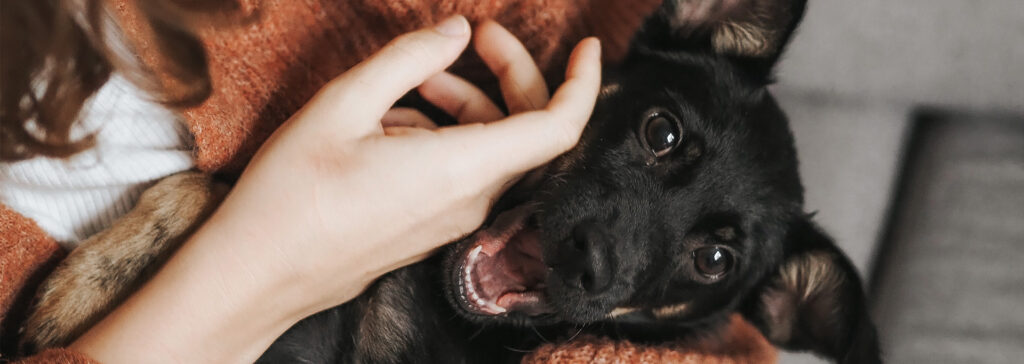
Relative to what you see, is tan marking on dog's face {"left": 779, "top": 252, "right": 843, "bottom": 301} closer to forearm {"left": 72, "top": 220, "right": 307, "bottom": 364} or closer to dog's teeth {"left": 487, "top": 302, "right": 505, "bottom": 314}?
dog's teeth {"left": 487, "top": 302, "right": 505, "bottom": 314}

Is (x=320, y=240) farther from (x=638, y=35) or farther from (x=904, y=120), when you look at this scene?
(x=904, y=120)

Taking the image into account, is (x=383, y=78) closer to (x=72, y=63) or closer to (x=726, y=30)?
(x=72, y=63)

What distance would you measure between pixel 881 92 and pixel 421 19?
70.7 inches

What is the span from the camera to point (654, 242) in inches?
67.0

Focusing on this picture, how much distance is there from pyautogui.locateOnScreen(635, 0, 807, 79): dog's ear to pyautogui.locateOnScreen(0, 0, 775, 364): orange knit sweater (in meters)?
0.07

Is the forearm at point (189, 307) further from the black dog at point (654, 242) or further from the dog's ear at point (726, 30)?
the dog's ear at point (726, 30)

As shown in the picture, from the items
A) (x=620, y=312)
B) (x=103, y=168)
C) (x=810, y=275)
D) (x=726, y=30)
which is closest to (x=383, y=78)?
(x=103, y=168)

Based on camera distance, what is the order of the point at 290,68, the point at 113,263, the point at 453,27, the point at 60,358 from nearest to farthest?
the point at 60,358, the point at 453,27, the point at 113,263, the point at 290,68

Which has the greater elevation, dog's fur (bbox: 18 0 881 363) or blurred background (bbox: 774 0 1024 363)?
dog's fur (bbox: 18 0 881 363)

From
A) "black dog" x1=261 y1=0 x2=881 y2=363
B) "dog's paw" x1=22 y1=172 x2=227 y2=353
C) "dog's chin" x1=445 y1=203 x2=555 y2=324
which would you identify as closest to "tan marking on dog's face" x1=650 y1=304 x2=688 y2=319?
"black dog" x1=261 y1=0 x2=881 y2=363

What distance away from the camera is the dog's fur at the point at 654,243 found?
5.09 feet

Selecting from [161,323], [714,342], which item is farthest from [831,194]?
[161,323]

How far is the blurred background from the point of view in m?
2.40

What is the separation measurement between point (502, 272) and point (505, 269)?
0.04 ft
